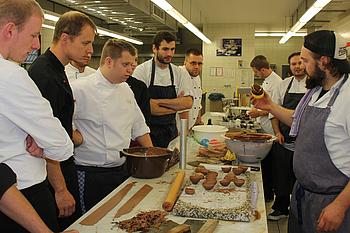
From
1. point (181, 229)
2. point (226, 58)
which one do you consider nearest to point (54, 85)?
point (181, 229)

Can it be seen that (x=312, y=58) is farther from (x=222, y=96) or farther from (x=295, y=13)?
(x=222, y=96)

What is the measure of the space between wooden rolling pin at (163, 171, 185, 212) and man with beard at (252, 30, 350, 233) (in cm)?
68

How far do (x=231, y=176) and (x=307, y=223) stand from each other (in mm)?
520

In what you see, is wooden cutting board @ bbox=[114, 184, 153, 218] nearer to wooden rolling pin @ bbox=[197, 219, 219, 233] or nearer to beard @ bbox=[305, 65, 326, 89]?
wooden rolling pin @ bbox=[197, 219, 219, 233]

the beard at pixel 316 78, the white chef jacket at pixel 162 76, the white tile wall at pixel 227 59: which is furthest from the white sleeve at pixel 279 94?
the white tile wall at pixel 227 59

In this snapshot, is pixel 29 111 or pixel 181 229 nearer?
pixel 29 111

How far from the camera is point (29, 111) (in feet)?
4.47

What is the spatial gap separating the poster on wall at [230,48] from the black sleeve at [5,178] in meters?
10.0

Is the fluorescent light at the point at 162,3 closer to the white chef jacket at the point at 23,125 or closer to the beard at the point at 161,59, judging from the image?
the beard at the point at 161,59

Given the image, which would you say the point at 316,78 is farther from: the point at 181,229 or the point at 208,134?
the point at 181,229

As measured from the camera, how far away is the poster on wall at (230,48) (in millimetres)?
10906

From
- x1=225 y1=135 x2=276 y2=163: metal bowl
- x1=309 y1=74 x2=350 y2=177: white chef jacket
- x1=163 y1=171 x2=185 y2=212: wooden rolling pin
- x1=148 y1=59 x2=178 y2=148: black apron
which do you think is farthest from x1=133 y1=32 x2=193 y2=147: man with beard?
x1=309 y1=74 x2=350 y2=177: white chef jacket

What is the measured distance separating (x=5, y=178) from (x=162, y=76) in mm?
2656

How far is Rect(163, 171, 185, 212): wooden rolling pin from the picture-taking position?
181 cm
